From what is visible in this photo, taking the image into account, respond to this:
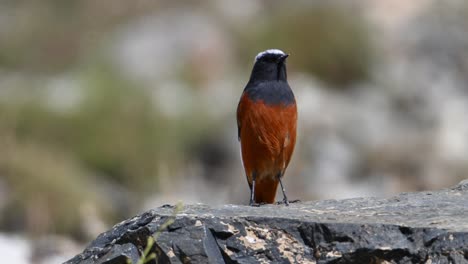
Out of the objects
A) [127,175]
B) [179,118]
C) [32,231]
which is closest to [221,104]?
[179,118]

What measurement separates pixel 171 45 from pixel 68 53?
10.9 feet

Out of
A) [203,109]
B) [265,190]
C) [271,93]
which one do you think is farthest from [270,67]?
[203,109]

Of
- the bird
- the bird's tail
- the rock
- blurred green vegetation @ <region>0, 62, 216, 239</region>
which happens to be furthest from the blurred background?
the rock

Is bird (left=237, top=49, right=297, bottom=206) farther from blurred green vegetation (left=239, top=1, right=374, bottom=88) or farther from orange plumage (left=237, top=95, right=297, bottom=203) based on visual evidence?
blurred green vegetation (left=239, top=1, right=374, bottom=88)

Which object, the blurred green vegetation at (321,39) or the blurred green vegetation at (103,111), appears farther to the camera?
the blurred green vegetation at (321,39)

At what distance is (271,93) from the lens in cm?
809

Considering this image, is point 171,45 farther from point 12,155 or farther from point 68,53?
point 12,155

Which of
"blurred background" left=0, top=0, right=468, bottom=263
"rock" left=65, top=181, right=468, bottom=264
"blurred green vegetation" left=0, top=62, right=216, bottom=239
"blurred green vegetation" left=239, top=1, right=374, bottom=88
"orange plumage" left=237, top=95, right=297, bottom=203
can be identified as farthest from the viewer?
"blurred green vegetation" left=239, top=1, right=374, bottom=88

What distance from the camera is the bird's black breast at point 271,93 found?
8.03 meters

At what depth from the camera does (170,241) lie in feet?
17.7

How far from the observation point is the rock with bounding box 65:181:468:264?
5.33 m

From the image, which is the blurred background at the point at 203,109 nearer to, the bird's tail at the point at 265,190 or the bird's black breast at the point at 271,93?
the bird's tail at the point at 265,190

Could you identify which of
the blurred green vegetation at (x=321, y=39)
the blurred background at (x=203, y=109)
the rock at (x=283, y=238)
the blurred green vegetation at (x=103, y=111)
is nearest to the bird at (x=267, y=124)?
the rock at (x=283, y=238)

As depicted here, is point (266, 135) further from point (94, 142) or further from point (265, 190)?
point (94, 142)
